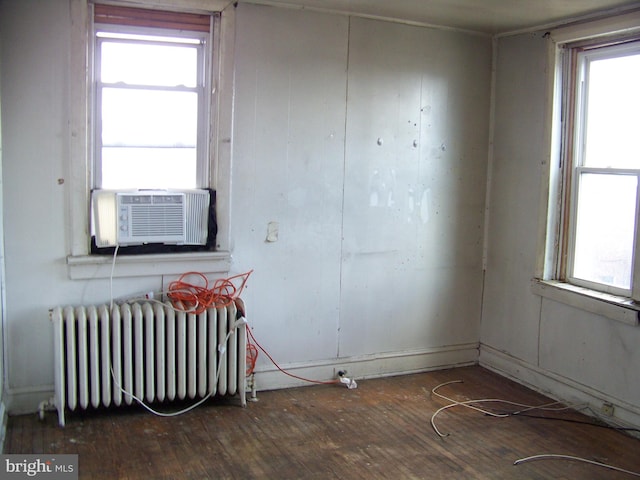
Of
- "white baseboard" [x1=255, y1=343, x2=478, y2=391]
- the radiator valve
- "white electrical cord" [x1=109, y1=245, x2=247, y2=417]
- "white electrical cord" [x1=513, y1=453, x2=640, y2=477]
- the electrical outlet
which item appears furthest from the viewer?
the radiator valve

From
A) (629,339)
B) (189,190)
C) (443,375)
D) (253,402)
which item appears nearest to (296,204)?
(189,190)

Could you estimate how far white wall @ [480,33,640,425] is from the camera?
4156 mm

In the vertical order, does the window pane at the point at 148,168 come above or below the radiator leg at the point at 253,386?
above

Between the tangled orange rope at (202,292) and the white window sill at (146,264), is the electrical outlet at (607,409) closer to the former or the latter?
the tangled orange rope at (202,292)

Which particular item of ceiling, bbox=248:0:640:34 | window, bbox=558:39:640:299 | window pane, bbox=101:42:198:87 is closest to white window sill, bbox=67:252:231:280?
window pane, bbox=101:42:198:87

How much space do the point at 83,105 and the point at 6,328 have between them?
137 centimetres

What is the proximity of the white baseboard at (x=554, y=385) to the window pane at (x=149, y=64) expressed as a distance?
9.81 ft

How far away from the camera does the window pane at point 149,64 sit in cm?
402

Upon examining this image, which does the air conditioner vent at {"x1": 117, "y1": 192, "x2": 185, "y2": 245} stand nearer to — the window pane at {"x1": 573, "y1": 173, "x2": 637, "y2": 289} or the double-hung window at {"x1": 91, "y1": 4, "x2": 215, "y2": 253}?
the double-hung window at {"x1": 91, "y1": 4, "x2": 215, "y2": 253}

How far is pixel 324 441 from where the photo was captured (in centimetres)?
376

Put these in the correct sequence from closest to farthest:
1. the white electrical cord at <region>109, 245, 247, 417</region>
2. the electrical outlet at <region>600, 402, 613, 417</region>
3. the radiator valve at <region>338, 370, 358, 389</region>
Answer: the white electrical cord at <region>109, 245, 247, 417</region>, the electrical outlet at <region>600, 402, 613, 417</region>, the radiator valve at <region>338, 370, 358, 389</region>

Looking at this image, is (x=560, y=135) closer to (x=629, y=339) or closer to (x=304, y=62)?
(x=629, y=339)

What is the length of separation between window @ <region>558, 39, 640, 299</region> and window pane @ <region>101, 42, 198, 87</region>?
8.20 ft

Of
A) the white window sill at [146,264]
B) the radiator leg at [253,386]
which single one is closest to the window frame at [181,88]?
the white window sill at [146,264]
